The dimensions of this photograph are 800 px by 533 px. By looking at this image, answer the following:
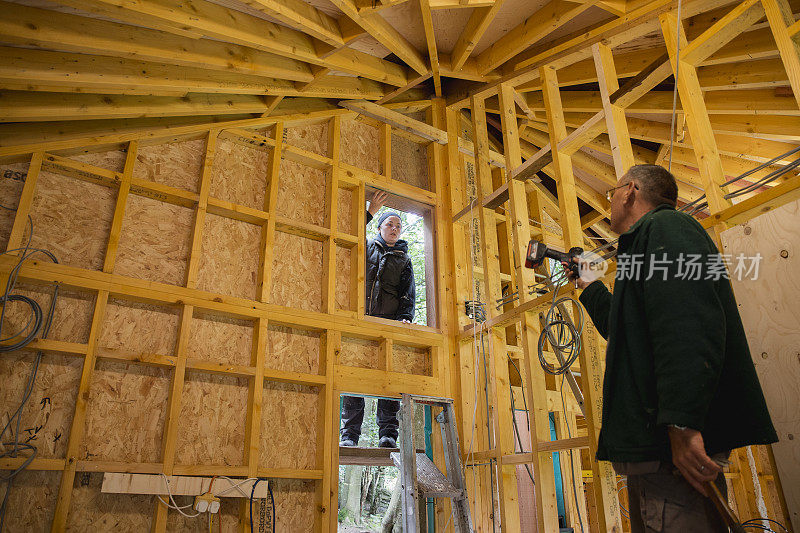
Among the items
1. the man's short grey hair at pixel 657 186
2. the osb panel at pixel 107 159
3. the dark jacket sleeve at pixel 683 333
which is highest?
the osb panel at pixel 107 159

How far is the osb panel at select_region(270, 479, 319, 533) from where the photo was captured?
350 cm

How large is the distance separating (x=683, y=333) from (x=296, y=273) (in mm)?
3125

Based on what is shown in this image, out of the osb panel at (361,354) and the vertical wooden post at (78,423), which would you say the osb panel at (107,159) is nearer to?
the vertical wooden post at (78,423)

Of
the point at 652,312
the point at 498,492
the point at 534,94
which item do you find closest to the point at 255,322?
the point at 498,492

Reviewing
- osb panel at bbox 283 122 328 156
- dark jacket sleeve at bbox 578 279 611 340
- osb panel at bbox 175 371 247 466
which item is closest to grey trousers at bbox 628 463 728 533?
dark jacket sleeve at bbox 578 279 611 340

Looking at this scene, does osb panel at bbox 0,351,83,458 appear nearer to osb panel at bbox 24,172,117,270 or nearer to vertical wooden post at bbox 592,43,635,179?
osb panel at bbox 24,172,117,270

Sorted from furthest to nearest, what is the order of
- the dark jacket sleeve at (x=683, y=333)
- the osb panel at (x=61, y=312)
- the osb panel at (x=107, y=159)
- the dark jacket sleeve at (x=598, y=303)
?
1. the osb panel at (x=107, y=159)
2. the osb panel at (x=61, y=312)
3. the dark jacket sleeve at (x=598, y=303)
4. the dark jacket sleeve at (x=683, y=333)

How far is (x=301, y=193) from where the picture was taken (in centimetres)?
445

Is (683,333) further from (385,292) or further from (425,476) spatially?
(385,292)

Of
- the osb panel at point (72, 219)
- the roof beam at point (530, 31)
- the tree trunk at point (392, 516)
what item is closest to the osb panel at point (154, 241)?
the osb panel at point (72, 219)

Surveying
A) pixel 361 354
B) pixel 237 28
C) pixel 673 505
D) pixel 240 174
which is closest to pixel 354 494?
pixel 361 354

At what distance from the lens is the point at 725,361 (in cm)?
168

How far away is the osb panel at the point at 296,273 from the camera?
13.4 feet

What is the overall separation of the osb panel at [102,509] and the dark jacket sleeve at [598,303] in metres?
2.73
